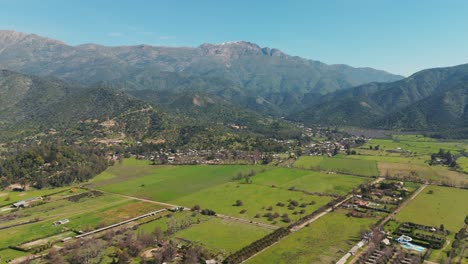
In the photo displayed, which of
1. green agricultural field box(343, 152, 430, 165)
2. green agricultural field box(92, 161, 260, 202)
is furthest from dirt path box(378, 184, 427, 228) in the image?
green agricultural field box(92, 161, 260, 202)

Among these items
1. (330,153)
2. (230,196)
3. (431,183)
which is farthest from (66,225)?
(330,153)

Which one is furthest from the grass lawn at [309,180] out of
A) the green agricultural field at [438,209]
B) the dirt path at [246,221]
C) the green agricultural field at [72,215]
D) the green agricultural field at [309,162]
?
the green agricultural field at [72,215]

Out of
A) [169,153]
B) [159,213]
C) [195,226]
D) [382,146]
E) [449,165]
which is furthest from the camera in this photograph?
[382,146]

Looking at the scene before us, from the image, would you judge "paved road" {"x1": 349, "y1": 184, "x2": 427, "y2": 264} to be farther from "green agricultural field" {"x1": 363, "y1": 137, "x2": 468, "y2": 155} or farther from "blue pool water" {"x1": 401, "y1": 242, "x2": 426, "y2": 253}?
"green agricultural field" {"x1": 363, "y1": 137, "x2": 468, "y2": 155}

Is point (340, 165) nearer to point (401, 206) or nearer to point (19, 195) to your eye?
point (401, 206)

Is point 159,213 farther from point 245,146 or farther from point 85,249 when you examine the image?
point 245,146

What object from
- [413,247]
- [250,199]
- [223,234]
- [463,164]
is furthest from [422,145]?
[223,234]

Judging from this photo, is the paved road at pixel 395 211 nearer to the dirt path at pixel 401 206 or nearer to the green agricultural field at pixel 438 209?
the dirt path at pixel 401 206

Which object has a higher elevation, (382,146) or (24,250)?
(382,146)
